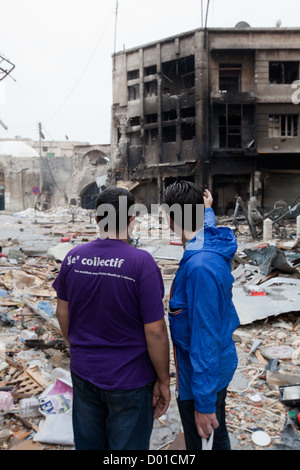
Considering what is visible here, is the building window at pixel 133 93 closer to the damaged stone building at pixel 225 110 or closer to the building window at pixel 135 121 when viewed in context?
the damaged stone building at pixel 225 110

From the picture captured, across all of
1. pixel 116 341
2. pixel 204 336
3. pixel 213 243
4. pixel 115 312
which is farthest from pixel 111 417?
pixel 213 243

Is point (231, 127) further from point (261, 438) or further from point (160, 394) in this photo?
point (160, 394)

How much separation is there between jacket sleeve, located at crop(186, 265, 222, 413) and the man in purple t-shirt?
0.62ft

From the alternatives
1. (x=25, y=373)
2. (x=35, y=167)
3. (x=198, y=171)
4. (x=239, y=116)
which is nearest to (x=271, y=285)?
(x=25, y=373)

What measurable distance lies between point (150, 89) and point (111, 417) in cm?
2958

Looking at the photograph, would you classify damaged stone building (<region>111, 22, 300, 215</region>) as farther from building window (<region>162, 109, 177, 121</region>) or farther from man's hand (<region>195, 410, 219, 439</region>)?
man's hand (<region>195, 410, 219, 439</region>)

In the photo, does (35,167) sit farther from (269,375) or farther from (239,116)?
(269,375)

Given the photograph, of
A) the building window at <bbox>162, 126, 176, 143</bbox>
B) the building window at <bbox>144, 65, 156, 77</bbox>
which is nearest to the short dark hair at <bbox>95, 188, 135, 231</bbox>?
the building window at <bbox>162, 126, 176, 143</bbox>

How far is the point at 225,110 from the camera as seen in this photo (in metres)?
25.8

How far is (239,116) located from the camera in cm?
2616

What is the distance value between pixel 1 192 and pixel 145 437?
42.9 m

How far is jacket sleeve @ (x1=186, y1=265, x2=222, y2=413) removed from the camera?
169 centimetres

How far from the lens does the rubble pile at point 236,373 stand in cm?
290

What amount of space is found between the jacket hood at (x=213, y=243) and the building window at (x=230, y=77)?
89.2 feet
